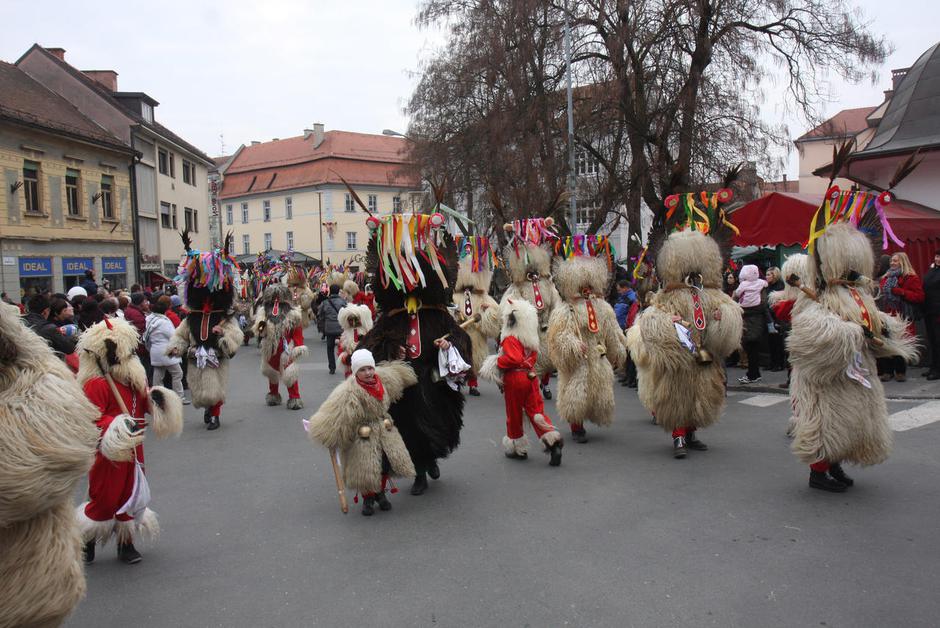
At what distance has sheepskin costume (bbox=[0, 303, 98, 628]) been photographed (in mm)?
2420

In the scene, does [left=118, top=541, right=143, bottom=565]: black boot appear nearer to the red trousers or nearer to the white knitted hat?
the white knitted hat

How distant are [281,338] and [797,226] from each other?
882 cm

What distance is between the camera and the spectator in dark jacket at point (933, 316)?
30.3 ft

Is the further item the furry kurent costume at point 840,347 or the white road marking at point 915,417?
the white road marking at point 915,417

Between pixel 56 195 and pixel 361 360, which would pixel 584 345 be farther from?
pixel 56 195

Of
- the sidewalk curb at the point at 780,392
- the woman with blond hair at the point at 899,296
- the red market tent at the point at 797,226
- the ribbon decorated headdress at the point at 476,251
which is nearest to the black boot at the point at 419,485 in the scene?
the ribbon decorated headdress at the point at 476,251

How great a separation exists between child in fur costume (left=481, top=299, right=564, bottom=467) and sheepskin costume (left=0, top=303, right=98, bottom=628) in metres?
4.05

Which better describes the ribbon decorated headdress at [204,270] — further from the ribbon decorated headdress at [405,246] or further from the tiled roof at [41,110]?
the tiled roof at [41,110]

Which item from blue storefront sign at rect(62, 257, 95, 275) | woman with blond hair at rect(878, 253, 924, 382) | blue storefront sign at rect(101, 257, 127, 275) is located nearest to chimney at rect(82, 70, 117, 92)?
blue storefront sign at rect(101, 257, 127, 275)

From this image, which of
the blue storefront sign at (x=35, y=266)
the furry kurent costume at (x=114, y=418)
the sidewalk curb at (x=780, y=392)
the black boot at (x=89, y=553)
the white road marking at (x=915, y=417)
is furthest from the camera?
the blue storefront sign at (x=35, y=266)

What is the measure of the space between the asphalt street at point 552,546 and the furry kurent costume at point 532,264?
3.46 metres

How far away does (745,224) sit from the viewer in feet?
40.3

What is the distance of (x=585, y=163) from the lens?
2094cm

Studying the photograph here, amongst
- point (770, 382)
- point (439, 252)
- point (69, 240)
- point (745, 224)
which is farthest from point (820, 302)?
point (69, 240)
